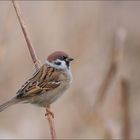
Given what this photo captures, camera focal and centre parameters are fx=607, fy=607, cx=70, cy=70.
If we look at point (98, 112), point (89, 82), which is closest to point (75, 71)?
point (89, 82)

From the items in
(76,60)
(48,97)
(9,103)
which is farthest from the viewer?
(76,60)

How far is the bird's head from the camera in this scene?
14.0 ft

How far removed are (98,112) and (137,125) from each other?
127 centimetres

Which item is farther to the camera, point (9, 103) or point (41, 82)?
point (41, 82)

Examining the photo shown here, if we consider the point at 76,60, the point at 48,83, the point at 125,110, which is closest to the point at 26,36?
the point at 48,83

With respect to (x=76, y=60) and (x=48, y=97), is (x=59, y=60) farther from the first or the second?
(x=76, y=60)

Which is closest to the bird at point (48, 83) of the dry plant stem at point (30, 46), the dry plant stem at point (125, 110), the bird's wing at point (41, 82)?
the bird's wing at point (41, 82)

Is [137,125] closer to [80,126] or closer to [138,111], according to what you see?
[138,111]

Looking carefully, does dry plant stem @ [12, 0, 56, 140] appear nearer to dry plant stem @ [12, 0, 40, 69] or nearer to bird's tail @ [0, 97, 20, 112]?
dry plant stem @ [12, 0, 40, 69]

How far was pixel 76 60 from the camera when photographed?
17.6ft

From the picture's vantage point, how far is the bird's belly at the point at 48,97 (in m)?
4.16

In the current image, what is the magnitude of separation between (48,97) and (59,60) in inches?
11.3

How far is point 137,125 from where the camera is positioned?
538 centimetres

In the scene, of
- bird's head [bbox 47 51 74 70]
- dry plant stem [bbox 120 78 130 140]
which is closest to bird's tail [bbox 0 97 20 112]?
bird's head [bbox 47 51 74 70]
